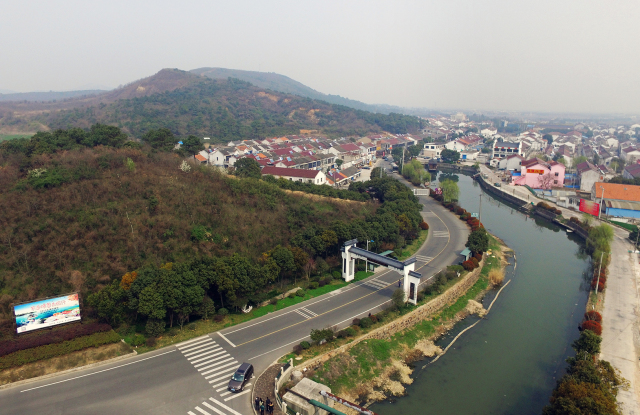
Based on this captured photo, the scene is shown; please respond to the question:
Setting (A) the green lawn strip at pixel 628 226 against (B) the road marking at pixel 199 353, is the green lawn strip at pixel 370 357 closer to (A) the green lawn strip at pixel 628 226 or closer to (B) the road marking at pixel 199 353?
(B) the road marking at pixel 199 353

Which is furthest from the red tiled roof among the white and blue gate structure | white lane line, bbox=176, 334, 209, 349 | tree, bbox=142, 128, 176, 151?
white lane line, bbox=176, 334, 209, 349

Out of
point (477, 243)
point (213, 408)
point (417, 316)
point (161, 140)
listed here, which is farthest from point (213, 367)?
point (161, 140)

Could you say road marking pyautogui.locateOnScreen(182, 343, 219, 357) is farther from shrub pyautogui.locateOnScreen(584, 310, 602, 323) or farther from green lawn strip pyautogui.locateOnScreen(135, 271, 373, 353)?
shrub pyautogui.locateOnScreen(584, 310, 602, 323)

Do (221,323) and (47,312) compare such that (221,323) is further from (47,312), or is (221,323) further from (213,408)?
(47,312)

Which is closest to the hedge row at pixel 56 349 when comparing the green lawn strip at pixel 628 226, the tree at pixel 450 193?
the tree at pixel 450 193

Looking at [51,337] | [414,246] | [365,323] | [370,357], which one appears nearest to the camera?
[51,337]

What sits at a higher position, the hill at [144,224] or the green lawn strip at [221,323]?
the hill at [144,224]
